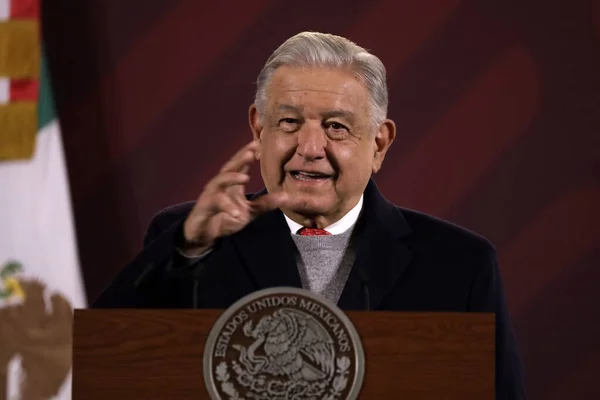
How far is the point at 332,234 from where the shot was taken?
186 cm

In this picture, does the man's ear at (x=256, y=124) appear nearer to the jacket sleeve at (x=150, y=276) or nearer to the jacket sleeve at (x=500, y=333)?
the jacket sleeve at (x=150, y=276)

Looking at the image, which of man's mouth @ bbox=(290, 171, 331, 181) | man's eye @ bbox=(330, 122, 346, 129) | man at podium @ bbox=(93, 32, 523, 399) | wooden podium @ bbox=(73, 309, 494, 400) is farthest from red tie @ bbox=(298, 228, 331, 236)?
wooden podium @ bbox=(73, 309, 494, 400)

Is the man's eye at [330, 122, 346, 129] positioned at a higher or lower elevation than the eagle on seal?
higher

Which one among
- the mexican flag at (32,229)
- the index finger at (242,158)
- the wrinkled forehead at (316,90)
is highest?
the wrinkled forehead at (316,90)

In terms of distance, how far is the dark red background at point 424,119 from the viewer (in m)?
2.72

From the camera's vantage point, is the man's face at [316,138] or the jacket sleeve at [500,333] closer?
the jacket sleeve at [500,333]

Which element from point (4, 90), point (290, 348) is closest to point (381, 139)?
point (290, 348)

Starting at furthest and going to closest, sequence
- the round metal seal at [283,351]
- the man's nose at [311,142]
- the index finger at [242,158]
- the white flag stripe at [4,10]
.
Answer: the white flag stripe at [4,10] → the man's nose at [311,142] → the index finger at [242,158] → the round metal seal at [283,351]

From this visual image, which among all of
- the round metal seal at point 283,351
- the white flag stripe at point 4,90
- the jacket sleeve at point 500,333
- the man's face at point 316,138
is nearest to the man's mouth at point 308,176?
the man's face at point 316,138

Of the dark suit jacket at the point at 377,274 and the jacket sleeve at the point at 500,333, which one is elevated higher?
the dark suit jacket at the point at 377,274

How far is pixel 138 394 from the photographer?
130 cm

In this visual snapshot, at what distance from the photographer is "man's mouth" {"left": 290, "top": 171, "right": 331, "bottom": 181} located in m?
1.80

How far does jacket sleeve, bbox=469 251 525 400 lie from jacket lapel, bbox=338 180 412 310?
0.51ft

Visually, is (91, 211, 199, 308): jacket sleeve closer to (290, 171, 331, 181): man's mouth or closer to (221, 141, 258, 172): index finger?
(221, 141, 258, 172): index finger
